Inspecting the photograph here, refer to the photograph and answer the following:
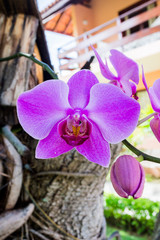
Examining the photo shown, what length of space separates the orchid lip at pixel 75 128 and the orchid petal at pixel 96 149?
0.07 feet

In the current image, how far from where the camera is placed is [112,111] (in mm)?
244

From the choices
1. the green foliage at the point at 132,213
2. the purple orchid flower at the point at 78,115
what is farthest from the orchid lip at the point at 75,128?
the green foliage at the point at 132,213

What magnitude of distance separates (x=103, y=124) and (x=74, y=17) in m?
5.18

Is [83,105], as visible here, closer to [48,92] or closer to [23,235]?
[48,92]

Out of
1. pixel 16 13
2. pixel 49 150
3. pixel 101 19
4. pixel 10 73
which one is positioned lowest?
pixel 49 150

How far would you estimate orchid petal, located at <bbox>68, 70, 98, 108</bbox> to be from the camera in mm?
247

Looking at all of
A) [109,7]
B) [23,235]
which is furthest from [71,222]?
[109,7]

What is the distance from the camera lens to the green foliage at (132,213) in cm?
248

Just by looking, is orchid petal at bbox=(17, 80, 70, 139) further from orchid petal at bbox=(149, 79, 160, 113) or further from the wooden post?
the wooden post

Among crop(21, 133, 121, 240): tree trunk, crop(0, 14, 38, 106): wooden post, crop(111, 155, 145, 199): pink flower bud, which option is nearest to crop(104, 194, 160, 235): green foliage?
crop(21, 133, 121, 240): tree trunk

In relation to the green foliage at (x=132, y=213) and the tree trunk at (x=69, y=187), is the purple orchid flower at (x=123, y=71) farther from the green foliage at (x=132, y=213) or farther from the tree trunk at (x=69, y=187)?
the green foliage at (x=132, y=213)

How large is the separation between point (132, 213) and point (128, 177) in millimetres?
2666

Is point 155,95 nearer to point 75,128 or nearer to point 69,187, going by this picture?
point 75,128

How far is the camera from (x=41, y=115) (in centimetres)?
26
